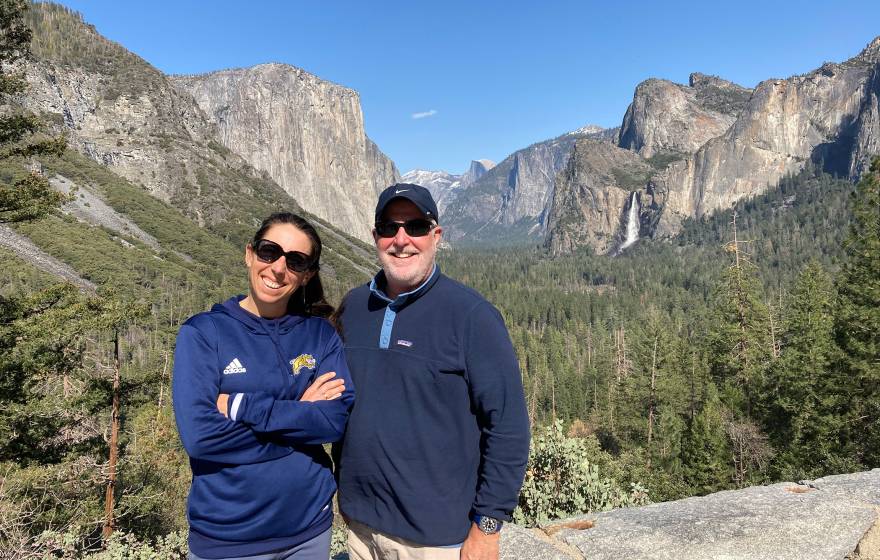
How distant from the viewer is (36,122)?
10688mm

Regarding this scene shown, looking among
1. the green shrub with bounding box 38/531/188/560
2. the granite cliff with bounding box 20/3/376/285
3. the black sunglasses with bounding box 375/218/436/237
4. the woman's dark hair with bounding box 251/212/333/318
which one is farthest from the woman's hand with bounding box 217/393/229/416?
the granite cliff with bounding box 20/3/376/285

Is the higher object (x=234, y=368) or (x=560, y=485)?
(x=234, y=368)

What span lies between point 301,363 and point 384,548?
1339 millimetres

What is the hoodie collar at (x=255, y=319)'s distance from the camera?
301 cm

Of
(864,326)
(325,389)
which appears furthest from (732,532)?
(864,326)

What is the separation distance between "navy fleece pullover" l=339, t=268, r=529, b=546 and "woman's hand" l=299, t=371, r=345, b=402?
20 cm

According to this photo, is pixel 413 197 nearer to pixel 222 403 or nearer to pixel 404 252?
pixel 404 252

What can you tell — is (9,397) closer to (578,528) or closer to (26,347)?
(26,347)

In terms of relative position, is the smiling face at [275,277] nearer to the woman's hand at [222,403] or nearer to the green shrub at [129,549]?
the woman's hand at [222,403]

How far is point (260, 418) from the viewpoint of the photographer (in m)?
2.72

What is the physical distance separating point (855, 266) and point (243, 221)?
502ft

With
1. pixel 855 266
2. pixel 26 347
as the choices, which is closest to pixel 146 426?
pixel 26 347

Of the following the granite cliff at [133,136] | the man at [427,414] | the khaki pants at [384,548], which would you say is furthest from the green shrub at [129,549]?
the granite cliff at [133,136]

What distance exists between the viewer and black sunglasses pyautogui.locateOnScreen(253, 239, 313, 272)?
3.19 m
